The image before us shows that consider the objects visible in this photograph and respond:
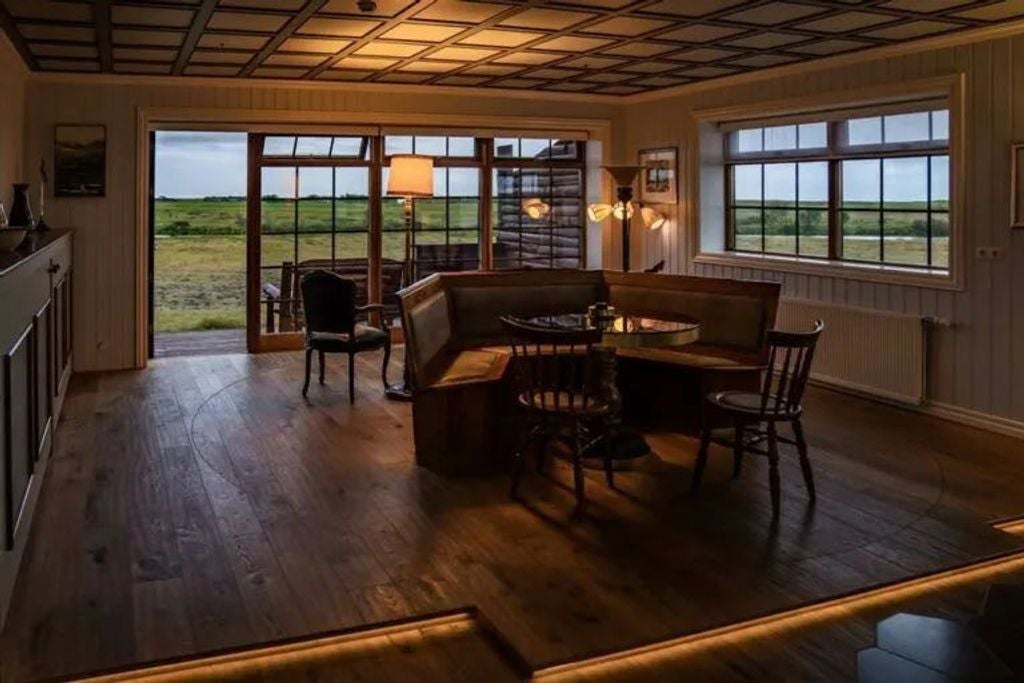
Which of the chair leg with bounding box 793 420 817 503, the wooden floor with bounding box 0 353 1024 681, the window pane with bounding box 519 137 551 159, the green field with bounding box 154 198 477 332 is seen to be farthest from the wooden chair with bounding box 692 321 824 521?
the window pane with bounding box 519 137 551 159

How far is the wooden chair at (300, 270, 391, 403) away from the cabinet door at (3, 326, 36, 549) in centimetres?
259

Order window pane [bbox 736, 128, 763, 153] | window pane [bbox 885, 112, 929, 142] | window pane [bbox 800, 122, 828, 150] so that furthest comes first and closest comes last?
window pane [bbox 736, 128, 763, 153] < window pane [bbox 800, 122, 828, 150] < window pane [bbox 885, 112, 929, 142]

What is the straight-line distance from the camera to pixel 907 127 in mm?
6168

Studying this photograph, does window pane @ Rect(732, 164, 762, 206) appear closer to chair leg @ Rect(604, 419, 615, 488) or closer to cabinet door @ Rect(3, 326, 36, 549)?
chair leg @ Rect(604, 419, 615, 488)

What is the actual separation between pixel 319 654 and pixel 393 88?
6.18 m

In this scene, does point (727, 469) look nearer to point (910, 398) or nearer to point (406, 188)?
point (910, 398)

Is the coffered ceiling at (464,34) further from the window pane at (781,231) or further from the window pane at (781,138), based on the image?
the window pane at (781,231)

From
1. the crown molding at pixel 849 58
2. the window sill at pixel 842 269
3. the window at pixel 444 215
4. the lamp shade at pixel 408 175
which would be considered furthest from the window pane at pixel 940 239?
the window at pixel 444 215

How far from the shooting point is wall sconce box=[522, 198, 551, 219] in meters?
9.13

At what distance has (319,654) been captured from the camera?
270 centimetres

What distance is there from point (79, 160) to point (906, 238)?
6.41m

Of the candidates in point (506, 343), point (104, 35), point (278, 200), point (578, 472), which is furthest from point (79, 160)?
point (578, 472)

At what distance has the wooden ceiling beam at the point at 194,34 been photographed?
4832mm

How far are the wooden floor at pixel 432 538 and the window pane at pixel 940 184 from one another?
61.1 inches
